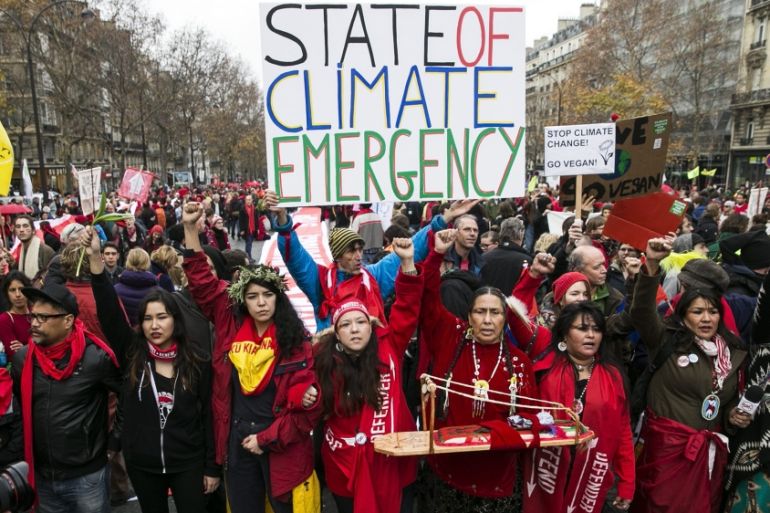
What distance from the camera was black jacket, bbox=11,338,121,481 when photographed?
2.88 m

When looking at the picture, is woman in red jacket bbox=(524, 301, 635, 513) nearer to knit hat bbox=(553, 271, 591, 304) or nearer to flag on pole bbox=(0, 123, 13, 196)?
knit hat bbox=(553, 271, 591, 304)

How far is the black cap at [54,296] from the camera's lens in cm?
285

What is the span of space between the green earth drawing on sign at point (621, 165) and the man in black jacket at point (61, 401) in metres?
4.06

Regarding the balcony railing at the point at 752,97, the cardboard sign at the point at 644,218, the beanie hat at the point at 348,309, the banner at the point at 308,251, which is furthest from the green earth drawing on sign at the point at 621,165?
the balcony railing at the point at 752,97

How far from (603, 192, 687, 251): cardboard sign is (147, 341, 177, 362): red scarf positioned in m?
3.24

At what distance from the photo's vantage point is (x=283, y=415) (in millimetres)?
2904

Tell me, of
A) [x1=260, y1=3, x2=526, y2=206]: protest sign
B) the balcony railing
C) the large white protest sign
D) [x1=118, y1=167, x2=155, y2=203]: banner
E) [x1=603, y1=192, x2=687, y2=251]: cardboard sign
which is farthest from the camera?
the balcony railing

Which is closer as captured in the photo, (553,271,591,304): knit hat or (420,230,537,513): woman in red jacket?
(420,230,537,513): woman in red jacket

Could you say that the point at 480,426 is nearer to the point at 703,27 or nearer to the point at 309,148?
the point at 309,148

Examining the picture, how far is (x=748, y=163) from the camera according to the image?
4172cm

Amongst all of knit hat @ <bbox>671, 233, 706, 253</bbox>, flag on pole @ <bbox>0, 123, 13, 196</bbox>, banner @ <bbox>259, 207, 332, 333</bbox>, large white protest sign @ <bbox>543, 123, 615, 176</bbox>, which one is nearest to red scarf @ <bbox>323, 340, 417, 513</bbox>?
banner @ <bbox>259, 207, 332, 333</bbox>

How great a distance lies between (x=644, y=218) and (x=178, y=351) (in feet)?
11.5

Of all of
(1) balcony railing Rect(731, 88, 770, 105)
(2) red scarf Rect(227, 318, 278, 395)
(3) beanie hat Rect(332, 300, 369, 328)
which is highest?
(1) balcony railing Rect(731, 88, 770, 105)

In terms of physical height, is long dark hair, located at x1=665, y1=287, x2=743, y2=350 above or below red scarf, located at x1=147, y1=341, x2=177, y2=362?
above
